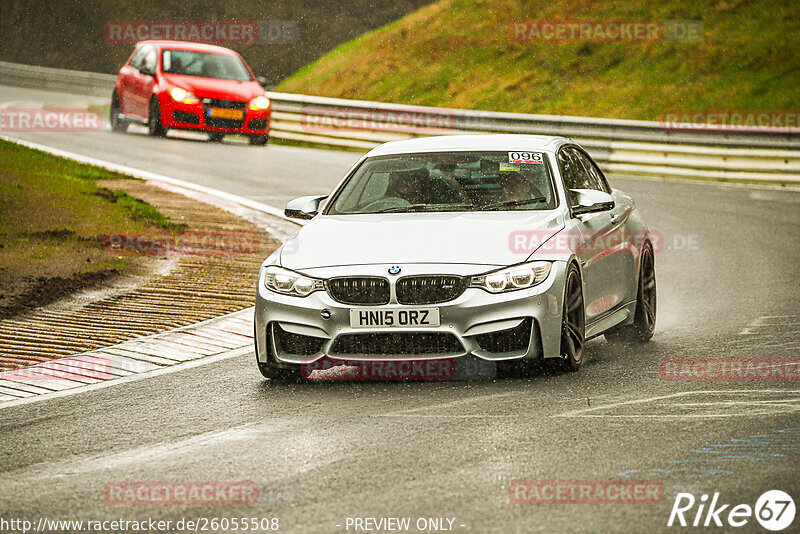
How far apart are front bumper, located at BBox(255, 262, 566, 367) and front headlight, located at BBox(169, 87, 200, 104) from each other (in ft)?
54.2

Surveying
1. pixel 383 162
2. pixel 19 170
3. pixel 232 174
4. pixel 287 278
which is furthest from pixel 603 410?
pixel 232 174

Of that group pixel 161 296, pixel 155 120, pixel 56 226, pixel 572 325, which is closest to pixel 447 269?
pixel 572 325

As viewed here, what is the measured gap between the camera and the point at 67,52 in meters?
45.2

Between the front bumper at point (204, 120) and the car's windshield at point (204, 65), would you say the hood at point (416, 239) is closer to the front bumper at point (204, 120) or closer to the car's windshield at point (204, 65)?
the front bumper at point (204, 120)

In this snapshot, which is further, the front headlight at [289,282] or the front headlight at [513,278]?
the front headlight at [289,282]

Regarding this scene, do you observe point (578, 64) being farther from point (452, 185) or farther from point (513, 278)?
point (513, 278)

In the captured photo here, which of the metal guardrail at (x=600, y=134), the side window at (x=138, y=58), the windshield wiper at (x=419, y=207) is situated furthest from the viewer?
the side window at (x=138, y=58)

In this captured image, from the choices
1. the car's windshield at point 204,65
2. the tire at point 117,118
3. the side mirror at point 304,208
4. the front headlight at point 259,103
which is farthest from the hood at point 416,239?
the tire at point 117,118

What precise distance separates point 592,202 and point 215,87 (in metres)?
16.3

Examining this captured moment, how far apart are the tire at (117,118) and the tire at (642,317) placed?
58.4 feet

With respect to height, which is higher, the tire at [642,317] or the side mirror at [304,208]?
the side mirror at [304,208]

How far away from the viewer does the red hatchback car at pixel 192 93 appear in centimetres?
2447

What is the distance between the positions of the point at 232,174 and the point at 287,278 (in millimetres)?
12868

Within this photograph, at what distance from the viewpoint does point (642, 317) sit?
10109 mm
